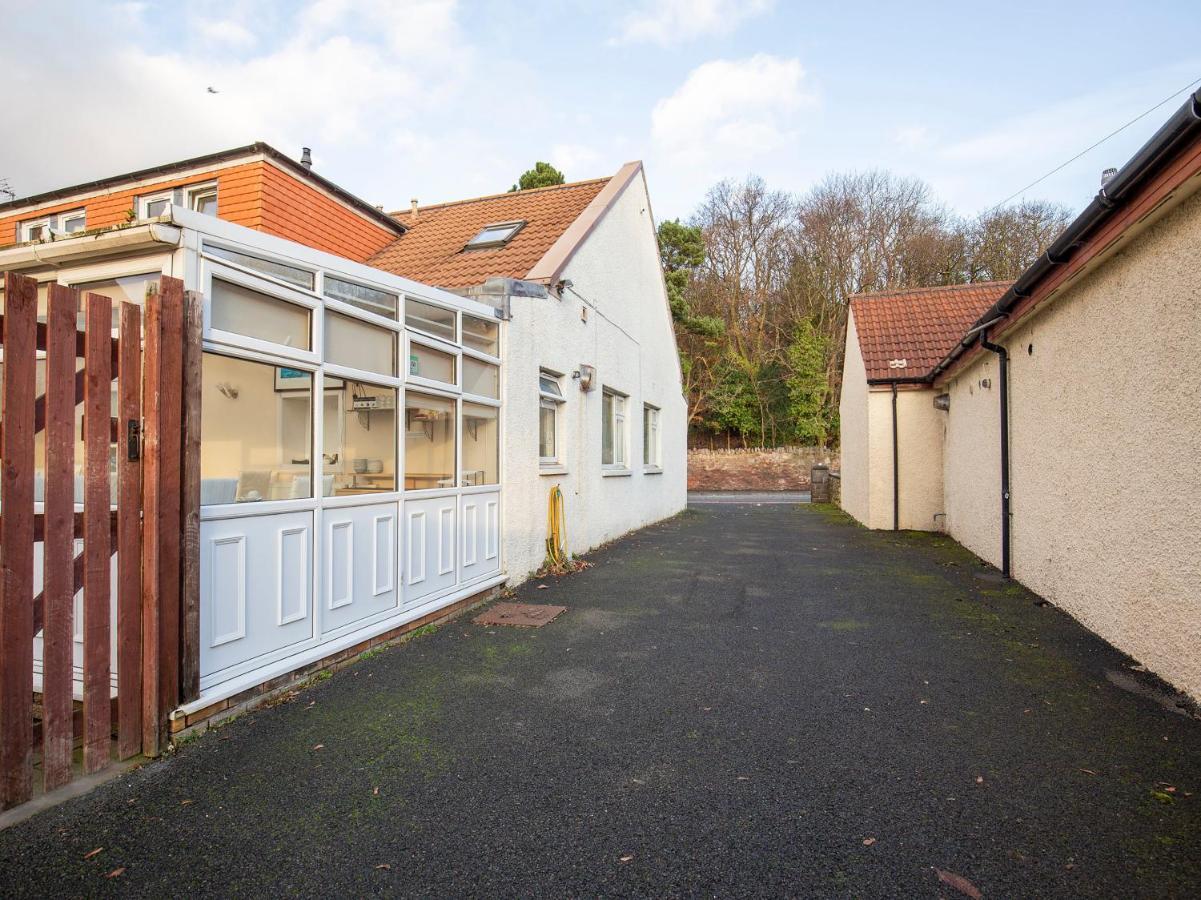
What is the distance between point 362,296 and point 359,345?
385 mm

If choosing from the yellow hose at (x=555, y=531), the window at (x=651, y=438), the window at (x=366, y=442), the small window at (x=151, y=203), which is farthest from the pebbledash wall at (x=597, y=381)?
the small window at (x=151, y=203)

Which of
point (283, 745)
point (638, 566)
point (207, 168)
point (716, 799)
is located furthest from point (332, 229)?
point (716, 799)

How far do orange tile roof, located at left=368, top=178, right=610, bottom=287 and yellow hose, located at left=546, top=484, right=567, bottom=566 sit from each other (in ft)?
9.31

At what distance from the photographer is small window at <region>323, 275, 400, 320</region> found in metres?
4.60

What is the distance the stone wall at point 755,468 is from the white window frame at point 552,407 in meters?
22.1

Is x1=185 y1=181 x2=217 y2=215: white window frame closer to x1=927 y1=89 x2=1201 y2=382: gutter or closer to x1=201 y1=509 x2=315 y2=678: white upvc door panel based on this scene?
x1=201 y1=509 x2=315 y2=678: white upvc door panel

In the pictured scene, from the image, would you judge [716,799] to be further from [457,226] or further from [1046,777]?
[457,226]

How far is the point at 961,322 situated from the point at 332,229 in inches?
499

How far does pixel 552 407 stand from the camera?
29.1ft

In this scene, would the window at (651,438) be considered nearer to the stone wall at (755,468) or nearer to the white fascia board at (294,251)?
the white fascia board at (294,251)

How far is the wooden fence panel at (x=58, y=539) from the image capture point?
2781mm

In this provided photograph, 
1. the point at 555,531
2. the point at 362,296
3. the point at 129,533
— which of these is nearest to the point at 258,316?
the point at 362,296

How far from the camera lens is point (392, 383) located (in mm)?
5238

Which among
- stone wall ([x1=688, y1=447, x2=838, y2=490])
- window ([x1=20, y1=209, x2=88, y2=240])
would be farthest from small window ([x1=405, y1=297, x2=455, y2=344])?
stone wall ([x1=688, y1=447, x2=838, y2=490])
